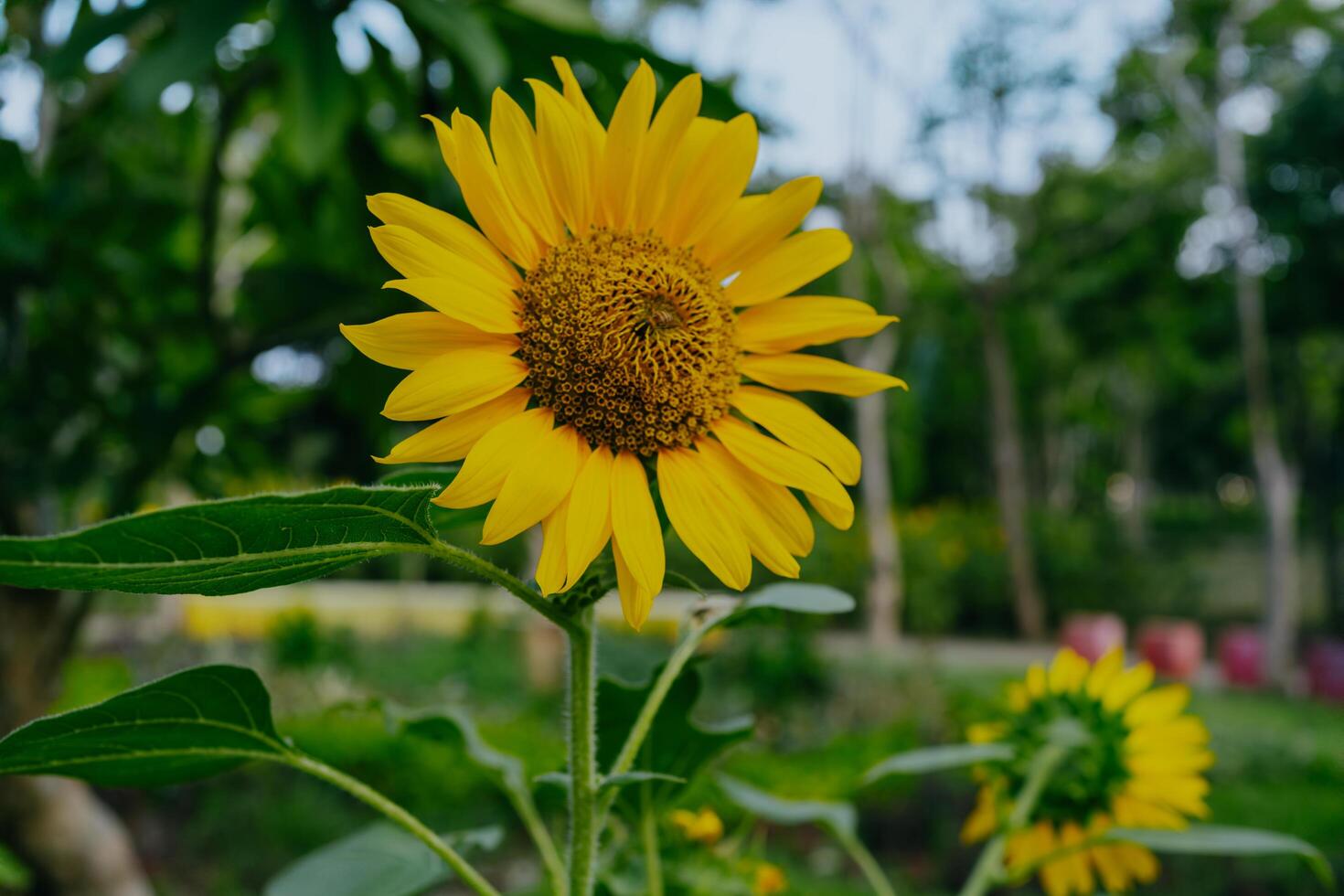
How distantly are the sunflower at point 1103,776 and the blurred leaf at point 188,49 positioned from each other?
3.56ft

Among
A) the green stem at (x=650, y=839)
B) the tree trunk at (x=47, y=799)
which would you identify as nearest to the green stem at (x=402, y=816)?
the green stem at (x=650, y=839)

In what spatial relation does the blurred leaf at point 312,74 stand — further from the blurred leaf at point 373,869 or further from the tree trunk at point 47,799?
the tree trunk at point 47,799

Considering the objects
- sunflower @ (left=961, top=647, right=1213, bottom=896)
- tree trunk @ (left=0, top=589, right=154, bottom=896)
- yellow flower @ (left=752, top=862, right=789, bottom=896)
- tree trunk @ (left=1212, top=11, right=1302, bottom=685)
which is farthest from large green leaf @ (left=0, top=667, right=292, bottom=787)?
tree trunk @ (left=1212, top=11, right=1302, bottom=685)

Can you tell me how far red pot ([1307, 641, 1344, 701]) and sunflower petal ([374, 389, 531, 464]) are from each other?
10.3m

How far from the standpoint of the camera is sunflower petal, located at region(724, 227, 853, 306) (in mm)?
633

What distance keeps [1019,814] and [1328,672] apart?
32.1ft

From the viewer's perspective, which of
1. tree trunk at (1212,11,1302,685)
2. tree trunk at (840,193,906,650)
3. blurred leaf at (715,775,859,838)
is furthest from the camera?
tree trunk at (840,193,906,650)

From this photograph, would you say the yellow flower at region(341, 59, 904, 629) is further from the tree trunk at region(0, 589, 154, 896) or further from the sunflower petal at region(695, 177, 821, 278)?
the tree trunk at region(0, 589, 154, 896)

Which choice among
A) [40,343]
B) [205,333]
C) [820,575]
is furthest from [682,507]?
[820,575]

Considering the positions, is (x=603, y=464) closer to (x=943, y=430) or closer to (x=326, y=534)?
(x=326, y=534)

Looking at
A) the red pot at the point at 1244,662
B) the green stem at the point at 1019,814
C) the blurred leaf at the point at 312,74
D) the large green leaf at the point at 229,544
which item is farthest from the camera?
the red pot at the point at 1244,662

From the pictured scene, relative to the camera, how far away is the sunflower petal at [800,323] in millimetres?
626

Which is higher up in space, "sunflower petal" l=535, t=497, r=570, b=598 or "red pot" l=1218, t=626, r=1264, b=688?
"sunflower petal" l=535, t=497, r=570, b=598

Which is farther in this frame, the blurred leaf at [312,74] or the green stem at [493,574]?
the blurred leaf at [312,74]
